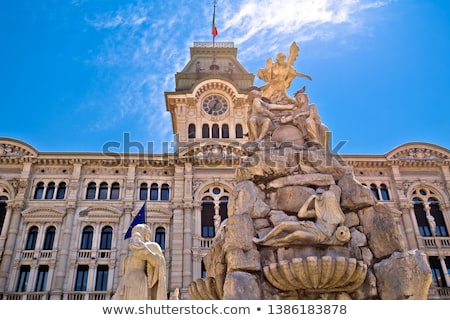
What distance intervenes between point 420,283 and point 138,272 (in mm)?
4401

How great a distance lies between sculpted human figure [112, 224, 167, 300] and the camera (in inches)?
261

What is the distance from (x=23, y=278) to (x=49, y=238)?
8.82ft

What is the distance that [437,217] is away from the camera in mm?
27484

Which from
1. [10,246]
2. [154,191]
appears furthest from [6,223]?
[154,191]

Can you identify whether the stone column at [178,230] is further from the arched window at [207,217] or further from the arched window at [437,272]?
the arched window at [437,272]

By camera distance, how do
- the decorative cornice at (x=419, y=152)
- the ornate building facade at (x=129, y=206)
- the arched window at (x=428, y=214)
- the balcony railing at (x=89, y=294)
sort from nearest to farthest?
the balcony railing at (x=89, y=294) < the ornate building facade at (x=129, y=206) < the arched window at (x=428, y=214) < the decorative cornice at (x=419, y=152)

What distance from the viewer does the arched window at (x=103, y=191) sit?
88.7ft

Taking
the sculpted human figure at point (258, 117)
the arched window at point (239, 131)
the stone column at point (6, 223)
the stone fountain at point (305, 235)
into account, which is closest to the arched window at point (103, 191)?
the stone column at point (6, 223)

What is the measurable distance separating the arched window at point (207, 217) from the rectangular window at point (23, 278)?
10719mm

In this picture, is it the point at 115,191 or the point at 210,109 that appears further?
the point at 210,109

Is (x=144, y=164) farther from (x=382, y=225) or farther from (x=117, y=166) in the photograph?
(x=382, y=225)

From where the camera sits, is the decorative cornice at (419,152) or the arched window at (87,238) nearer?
the arched window at (87,238)

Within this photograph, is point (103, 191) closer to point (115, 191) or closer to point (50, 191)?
point (115, 191)

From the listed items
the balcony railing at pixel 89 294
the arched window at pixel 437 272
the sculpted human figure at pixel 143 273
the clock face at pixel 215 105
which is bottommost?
the sculpted human figure at pixel 143 273
